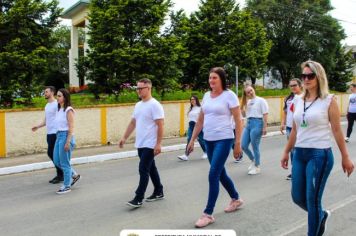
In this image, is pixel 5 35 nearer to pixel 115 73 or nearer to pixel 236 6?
pixel 115 73

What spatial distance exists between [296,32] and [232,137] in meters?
34.5

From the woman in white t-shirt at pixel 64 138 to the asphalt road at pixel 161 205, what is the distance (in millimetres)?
268

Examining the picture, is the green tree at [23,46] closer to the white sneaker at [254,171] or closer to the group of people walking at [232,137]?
the group of people walking at [232,137]

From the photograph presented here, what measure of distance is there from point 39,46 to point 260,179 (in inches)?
360

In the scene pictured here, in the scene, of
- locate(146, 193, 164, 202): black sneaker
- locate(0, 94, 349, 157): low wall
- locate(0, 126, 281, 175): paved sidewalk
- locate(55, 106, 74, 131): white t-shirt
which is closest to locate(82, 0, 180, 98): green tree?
locate(0, 94, 349, 157): low wall

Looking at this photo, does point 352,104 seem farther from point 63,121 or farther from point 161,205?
point 63,121

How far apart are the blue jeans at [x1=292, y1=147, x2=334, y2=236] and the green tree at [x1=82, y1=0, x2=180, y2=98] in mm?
12437

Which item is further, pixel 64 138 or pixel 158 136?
pixel 64 138

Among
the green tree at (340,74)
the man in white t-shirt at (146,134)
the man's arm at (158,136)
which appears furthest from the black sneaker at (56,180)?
the green tree at (340,74)

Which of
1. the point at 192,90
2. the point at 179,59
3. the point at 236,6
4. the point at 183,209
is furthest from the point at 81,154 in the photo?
the point at 236,6


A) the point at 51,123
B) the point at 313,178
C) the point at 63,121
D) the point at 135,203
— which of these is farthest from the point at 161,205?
the point at 51,123

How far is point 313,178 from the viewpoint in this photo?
4301mm

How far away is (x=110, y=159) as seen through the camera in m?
11.3

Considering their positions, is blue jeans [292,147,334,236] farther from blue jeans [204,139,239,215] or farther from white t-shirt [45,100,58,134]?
white t-shirt [45,100,58,134]
